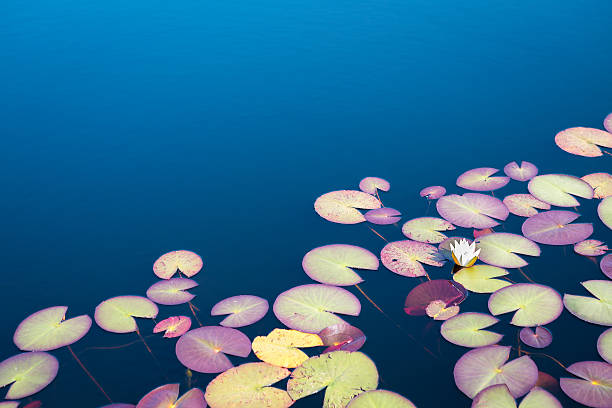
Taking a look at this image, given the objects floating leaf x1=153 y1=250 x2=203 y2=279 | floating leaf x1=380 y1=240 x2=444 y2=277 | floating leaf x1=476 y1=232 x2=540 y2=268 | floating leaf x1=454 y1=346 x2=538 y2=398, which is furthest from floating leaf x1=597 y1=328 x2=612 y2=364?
floating leaf x1=153 y1=250 x2=203 y2=279

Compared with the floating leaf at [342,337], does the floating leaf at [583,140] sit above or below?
above

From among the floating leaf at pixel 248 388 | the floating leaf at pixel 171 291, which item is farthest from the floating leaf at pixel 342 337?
the floating leaf at pixel 171 291

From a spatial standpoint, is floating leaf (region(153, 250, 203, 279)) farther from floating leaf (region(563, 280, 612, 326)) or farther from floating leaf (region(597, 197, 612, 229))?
floating leaf (region(597, 197, 612, 229))

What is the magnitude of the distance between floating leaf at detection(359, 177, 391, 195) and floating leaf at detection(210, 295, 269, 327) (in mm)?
1212

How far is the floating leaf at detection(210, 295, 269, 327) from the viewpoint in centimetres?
255

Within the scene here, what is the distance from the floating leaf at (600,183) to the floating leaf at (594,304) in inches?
36.1

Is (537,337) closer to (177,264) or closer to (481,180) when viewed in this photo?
(481,180)

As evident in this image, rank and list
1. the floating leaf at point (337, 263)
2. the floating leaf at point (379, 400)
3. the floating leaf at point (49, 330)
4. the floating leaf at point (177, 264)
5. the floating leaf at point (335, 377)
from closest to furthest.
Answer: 1. the floating leaf at point (379, 400)
2. the floating leaf at point (335, 377)
3. the floating leaf at point (49, 330)
4. the floating leaf at point (337, 263)
5. the floating leaf at point (177, 264)

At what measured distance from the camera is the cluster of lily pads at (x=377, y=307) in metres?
2.16

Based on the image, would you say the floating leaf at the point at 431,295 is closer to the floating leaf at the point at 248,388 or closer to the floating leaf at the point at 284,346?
the floating leaf at the point at 284,346

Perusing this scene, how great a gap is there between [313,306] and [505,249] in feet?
3.96

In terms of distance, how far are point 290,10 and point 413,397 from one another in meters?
5.60

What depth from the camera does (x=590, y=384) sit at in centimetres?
211

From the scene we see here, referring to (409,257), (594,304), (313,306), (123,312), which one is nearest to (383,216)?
(409,257)
